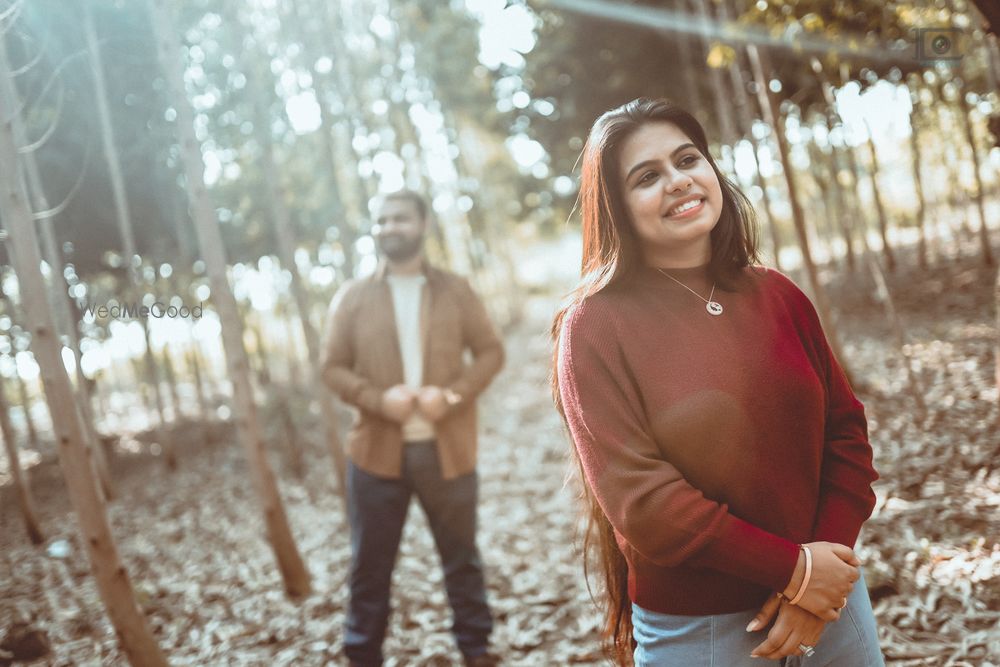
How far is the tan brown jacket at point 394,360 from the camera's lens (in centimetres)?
316

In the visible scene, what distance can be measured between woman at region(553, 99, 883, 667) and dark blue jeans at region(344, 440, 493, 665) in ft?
5.68

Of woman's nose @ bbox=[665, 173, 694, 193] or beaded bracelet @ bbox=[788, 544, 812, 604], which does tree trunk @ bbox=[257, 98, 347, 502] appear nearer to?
woman's nose @ bbox=[665, 173, 694, 193]

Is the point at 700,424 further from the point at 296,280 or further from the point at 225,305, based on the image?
the point at 296,280

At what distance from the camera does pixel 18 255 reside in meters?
2.94

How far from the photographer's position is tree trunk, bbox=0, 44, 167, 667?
2.94m

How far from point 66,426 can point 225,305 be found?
1672 mm

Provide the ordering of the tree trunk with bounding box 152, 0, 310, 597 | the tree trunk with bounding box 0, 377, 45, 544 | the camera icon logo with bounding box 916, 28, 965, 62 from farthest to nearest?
the tree trunk with bounding box 0, 377, 45, 544 → the tree trunk with bounding box 152, 0, 310, 597 → the camera icon logo with bounding box 916, 28, 965, 62

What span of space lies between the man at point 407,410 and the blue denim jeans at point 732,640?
69.5 inches

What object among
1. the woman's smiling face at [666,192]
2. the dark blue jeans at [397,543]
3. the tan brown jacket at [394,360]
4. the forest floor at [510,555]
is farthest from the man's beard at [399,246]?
the woman's smiling face at [666,192]

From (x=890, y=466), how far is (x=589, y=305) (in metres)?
4.21

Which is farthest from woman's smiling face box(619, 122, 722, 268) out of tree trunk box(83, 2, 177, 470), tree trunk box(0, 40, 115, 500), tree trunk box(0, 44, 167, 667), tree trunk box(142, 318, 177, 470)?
tree trunk box(142, 318, 177, 470)

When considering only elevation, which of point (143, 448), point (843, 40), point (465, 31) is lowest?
point (143, 448)

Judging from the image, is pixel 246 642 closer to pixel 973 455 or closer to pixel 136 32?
pixel 973 455

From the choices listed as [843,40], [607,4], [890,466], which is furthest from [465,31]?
[890,466]
